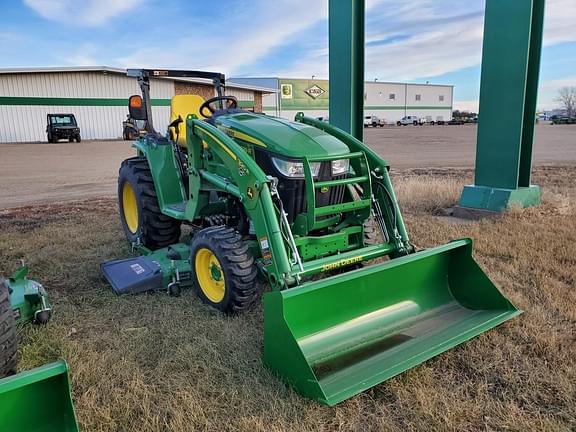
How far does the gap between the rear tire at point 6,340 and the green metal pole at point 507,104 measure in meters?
5.41

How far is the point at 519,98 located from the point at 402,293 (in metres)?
3.78

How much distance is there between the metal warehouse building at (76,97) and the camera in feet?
89.9

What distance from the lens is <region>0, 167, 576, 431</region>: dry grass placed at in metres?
2.22

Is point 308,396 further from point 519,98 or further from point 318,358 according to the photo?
point 519,98

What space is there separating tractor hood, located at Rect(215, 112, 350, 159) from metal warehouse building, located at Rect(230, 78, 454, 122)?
1537 inches

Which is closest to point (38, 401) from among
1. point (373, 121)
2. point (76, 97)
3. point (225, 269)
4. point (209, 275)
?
point (225, 269)

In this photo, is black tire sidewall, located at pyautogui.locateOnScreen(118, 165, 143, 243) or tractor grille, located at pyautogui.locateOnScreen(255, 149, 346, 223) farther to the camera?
black tire sidewall, located at pyautogui.locateOnScreen(118, 165, 143, 243)

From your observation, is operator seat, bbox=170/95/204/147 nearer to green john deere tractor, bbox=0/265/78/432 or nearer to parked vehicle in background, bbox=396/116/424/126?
green john deere tractor, bbox=0/265/78/432

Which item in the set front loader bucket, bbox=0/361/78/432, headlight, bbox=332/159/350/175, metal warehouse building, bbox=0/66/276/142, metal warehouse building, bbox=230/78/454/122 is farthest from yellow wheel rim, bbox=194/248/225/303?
metal warehouse building, bbox=230/78/454/122

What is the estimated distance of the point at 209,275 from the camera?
346 centimetres

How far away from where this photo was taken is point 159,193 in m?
4.31

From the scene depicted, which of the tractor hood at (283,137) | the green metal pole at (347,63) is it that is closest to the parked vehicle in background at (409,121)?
the green metal pole at (347,63)

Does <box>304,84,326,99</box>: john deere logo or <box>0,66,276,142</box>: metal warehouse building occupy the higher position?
<box>304,84,326,99</box>: john deere logo

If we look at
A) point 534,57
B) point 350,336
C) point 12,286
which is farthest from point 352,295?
point 534,57
